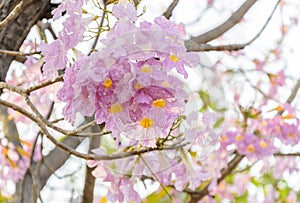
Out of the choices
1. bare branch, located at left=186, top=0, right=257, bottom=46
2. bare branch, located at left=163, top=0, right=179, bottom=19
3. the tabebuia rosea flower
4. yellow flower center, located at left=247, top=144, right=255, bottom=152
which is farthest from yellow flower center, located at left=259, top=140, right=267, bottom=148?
the tabebuia rosea flower

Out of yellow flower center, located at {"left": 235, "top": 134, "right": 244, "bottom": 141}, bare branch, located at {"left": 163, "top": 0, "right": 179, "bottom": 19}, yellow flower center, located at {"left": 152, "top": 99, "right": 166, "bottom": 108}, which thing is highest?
yellow flower center, located at {"left": 235, "top": 134, "right": 244, "bottom": 141}

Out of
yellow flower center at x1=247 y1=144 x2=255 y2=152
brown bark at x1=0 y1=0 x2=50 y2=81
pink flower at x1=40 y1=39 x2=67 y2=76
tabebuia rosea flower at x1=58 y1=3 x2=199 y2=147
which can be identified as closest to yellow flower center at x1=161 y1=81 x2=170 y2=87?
tabebuia rosea flower at x1=58 y1=3 x2=199 y2=147

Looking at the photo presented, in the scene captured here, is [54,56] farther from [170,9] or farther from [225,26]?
[225,26]

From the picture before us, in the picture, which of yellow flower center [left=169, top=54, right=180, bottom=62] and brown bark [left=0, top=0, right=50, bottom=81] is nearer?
yellow flower center [left=169, top=54, right=180, bottom=62]

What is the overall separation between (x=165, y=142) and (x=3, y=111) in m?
0.94

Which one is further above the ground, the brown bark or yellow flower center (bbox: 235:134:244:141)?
yellow flower center (bbox: 235:134:244:141)

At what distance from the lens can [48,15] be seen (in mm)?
1023

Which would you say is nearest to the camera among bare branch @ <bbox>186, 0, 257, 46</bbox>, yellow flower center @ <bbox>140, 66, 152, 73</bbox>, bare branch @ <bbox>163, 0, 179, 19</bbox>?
yellow flower center @ <bbox>140, 66, 152, 73</bbox>

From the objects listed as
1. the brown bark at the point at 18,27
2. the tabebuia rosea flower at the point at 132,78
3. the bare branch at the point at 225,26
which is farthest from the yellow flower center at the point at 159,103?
the bare branch at the point at 225,26

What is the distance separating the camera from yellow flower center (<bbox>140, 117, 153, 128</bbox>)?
2.15ft

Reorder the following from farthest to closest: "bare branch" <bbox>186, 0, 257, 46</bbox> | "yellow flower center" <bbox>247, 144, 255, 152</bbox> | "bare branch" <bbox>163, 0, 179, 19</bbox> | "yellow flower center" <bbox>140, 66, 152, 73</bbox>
Answer: 1. "yellow flower center" <bbox>247, 144, 255, 152</bbox>
2. "bare branch" <bbox>186, 0, 257, 46</bbox>
3. "bare branch" <bbox>163, 0, 179, 19</bbox>
4. "yellow flower center" <bbox>140, 66, 152, 73</bbox>

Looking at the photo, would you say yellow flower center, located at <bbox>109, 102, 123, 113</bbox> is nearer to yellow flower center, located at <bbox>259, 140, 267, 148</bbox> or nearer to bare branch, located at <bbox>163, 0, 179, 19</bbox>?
bare branch, located at <bbox>163, 0, 179, 19</bbox>

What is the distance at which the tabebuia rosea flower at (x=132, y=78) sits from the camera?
622mm

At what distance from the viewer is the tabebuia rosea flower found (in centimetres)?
62
